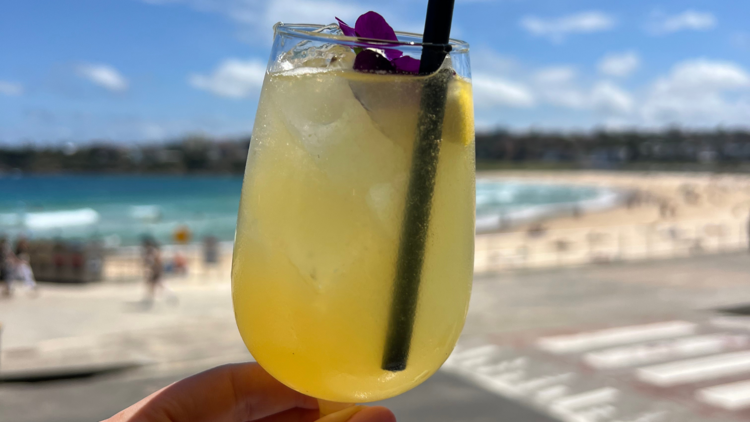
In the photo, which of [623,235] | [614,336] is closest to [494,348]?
[614,336]

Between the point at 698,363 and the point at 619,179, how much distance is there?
367 ft

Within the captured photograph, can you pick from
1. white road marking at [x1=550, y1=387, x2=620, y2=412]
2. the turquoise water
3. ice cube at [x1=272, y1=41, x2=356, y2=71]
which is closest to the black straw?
ice cube at [x1=272, y1=41, x2=356, y2=71]

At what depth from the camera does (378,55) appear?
1.49 m

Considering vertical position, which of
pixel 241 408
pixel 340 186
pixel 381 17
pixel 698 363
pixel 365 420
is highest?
pixel 381 17

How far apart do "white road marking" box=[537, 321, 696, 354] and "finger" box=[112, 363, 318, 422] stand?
9763 mm

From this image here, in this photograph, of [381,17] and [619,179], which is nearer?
[381,17]

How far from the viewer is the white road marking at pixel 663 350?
10289mm

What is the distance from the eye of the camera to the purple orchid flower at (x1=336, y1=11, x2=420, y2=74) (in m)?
1.49

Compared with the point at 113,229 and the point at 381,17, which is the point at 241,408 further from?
the point at 113,229

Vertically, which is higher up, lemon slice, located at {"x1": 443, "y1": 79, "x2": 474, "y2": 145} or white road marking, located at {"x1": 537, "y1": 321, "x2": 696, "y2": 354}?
lemon slice, located at {"x1": 443, "y1": 79, "x2": 474, "y2": 145}

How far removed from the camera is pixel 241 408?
199 cm

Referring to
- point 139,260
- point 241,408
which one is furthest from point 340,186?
point 139,260

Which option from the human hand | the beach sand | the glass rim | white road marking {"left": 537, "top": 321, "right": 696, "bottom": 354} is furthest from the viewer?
the beach sand

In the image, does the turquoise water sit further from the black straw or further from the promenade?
the black straw
